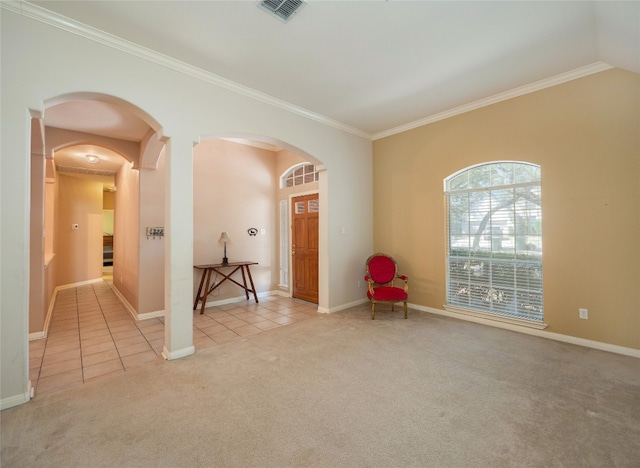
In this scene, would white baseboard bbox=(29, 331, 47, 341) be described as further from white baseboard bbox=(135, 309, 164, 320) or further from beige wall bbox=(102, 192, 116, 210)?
beige wall bbox=(102, 192, 116, 210)

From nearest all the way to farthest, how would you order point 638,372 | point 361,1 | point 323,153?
point 361,1 → point 638,372 → point 323,153

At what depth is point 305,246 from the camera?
18.7 ft

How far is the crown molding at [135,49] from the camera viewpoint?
7.48 ft

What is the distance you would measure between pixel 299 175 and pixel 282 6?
3709 millimetres

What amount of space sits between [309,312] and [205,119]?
129 inches

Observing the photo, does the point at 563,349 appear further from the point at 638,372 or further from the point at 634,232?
the point at 634,232

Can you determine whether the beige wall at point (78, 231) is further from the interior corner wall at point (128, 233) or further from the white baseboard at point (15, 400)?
the white baseboard at point (15, 400)

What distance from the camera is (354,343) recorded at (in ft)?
11.1

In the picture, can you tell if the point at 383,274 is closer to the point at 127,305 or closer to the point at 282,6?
the point at 282,6

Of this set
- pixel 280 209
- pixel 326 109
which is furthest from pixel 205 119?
pixel 280 209

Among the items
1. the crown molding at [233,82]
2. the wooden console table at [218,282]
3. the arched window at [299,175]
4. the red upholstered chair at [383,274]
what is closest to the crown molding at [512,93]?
the crown molding at [233,82]

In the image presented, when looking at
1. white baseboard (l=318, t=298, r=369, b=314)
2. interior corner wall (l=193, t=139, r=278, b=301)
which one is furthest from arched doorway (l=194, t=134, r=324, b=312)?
white baseboard (l=318, t=298, r=369, b=314)

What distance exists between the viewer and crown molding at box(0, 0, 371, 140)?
228cm

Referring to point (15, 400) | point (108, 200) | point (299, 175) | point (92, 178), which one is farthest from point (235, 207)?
point (108, 200)
